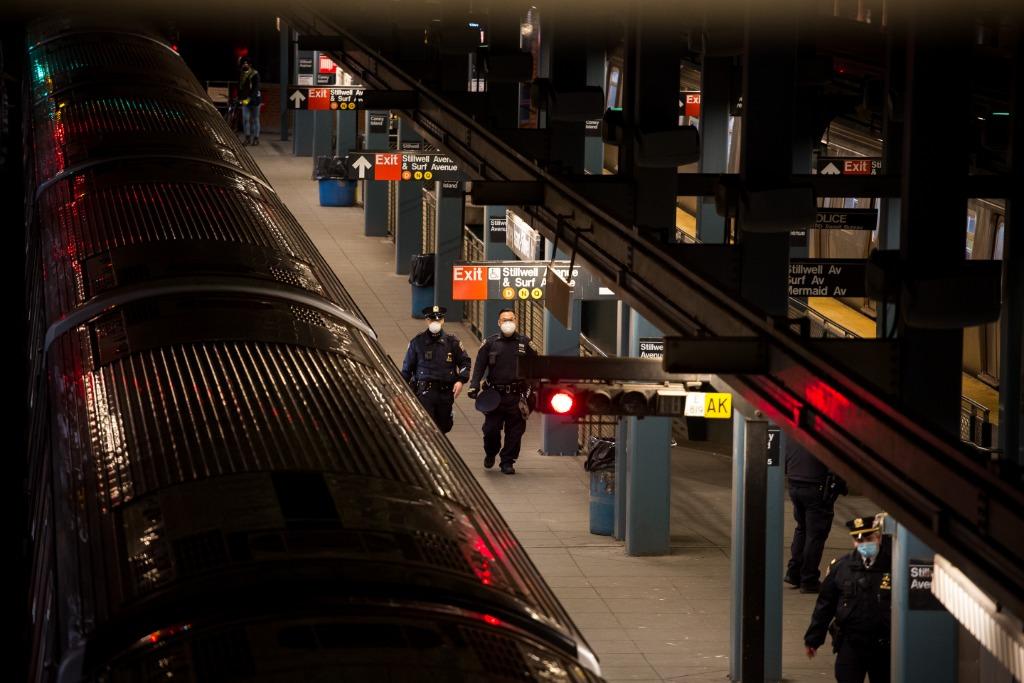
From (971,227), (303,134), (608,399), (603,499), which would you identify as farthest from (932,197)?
(303,134)

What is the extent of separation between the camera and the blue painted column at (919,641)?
10.1 meters

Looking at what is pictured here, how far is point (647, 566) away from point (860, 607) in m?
4.44

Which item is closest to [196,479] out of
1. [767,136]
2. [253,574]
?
[253,574]

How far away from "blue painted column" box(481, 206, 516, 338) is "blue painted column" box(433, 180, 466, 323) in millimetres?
2786

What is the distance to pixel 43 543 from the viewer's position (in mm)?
5566

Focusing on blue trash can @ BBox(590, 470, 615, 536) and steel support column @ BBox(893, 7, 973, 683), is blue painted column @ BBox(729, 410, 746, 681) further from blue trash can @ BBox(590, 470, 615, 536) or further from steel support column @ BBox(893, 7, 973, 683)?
blue trash can @ BBox(590, 470, 615, 536)

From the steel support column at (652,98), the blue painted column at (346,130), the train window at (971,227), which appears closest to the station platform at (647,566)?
the train window at (971,227)

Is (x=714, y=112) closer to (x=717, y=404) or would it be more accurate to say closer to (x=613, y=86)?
(x=717, y=404)

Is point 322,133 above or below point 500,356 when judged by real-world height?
above

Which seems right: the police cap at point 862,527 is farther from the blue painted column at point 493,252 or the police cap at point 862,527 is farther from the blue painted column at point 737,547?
the blue painted column at point 493,252

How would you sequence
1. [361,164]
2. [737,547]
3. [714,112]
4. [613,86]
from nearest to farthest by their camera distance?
[737,547]
[714,112]
[361,164]
[613,86]

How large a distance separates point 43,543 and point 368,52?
12.9 metres

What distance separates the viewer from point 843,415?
629cm

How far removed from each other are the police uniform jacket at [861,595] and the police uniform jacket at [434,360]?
721 centimetres
